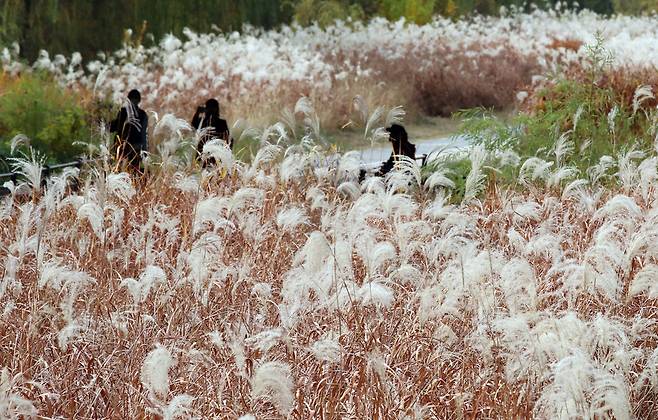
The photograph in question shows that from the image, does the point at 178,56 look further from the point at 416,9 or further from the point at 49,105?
the point at 416,9

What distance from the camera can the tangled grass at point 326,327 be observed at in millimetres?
3898

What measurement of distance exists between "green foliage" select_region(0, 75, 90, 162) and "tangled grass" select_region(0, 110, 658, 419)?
234 inches

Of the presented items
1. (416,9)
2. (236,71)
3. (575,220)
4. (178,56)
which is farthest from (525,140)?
(416,9)

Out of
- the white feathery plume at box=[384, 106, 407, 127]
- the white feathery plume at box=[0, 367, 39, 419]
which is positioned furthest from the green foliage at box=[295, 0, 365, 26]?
the white feathery plume at box=[0, 367, 39, 419]

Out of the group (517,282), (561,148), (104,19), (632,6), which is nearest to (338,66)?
(104,19)

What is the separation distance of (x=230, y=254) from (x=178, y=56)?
12.0m

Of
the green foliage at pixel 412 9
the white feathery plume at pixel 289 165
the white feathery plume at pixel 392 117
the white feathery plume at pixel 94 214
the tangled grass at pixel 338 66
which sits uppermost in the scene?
the white feathery plume at pixel 392 117

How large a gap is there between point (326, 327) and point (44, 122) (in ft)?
27.5

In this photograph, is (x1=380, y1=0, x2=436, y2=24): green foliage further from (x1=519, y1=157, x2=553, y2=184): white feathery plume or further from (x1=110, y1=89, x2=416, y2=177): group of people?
(x1=519, y1=157, x2=553, y2=184): white feathery plume

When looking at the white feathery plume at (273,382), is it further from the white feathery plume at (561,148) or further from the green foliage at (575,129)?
the green foliage at (575,129)

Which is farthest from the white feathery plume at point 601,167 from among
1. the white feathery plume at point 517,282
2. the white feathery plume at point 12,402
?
the white feathery plume at point 12,402

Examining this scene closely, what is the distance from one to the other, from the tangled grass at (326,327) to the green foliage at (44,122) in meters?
5.95

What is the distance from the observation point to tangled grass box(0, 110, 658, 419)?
12.8ft

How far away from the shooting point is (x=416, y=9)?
31.4 m
